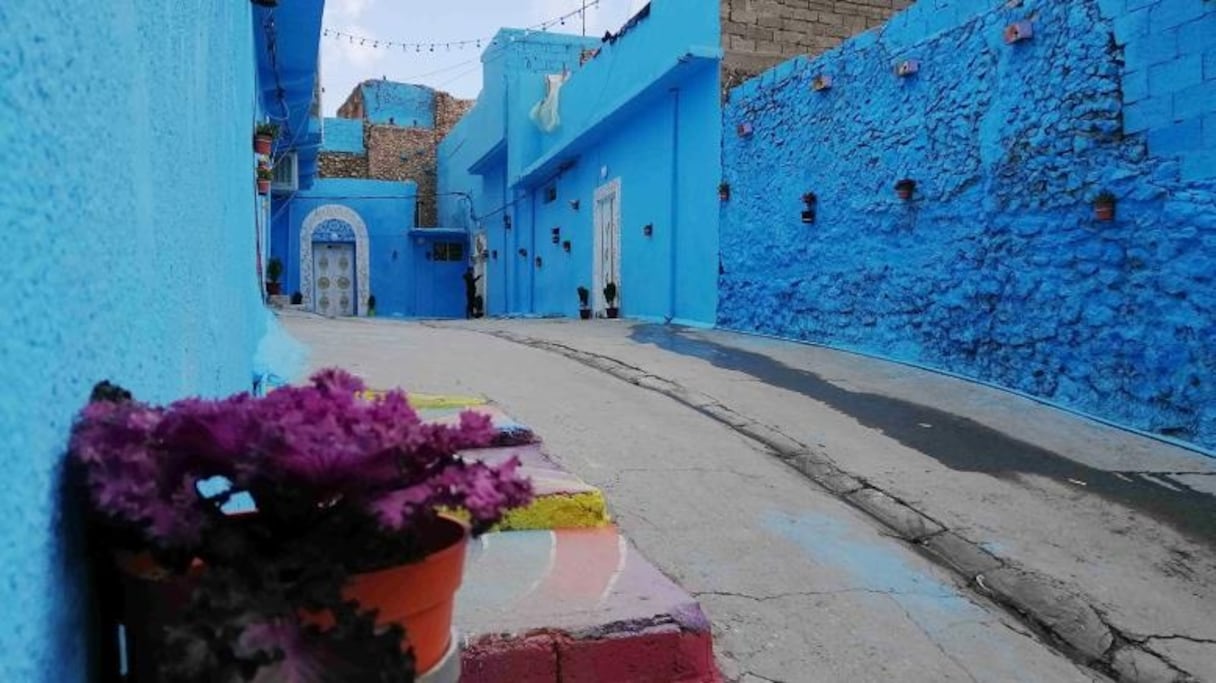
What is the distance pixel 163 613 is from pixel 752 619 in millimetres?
2411

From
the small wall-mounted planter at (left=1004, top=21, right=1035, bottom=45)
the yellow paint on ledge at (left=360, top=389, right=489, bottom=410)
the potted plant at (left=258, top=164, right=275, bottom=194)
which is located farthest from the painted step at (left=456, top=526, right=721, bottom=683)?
the potted plant at (left=258, top=164, right=275, bottom=194)

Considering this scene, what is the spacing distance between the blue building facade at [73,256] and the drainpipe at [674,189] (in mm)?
10890

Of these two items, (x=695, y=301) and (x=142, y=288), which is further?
(x=695, y=301)

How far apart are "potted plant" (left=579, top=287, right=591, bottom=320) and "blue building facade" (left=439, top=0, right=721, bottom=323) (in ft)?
0.43

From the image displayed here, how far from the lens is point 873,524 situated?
438 cm

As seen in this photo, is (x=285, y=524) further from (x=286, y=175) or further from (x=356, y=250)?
(x=356, y=250)

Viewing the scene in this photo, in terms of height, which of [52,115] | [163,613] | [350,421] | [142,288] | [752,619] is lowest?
[752,619]

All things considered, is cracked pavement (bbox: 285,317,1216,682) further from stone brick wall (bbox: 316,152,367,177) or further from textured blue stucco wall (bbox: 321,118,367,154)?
textured blue stucco wall (bbox: 321,118,367,154)

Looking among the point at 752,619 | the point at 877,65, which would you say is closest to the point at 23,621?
the point at 752,619

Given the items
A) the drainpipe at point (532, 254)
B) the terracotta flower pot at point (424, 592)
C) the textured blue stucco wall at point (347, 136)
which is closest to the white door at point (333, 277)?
the textured blue stucco wall at point (347, 136)

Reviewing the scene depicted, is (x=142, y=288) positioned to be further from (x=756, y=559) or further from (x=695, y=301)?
(x=695, y=301)

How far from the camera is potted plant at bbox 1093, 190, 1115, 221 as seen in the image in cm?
602

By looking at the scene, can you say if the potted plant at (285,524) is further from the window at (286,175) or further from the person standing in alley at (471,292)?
the person standing in alley at (471,292)

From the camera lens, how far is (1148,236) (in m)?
5.82
